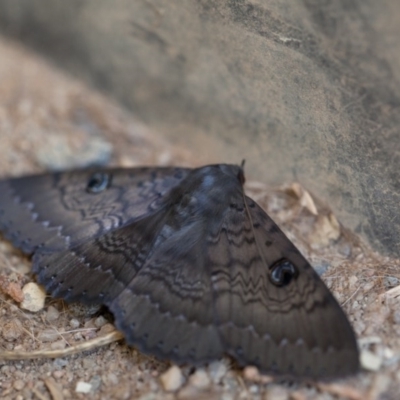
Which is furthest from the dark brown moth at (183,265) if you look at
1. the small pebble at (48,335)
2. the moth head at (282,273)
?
the small pebble at (48,335)

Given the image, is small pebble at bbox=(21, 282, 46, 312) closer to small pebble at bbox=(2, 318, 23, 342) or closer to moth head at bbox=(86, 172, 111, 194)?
small pebble at bbox=(2, 318, 23, 342)

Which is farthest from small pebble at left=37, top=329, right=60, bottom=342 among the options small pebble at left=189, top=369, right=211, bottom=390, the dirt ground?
small pebble at left=189, top=369, right=211, bottom=390

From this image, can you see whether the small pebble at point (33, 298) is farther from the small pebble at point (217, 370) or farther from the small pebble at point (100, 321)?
the small pebble at point (217, 370)

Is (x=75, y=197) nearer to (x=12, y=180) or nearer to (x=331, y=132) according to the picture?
(x=12, y=180)

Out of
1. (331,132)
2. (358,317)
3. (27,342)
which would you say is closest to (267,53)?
(331,132)

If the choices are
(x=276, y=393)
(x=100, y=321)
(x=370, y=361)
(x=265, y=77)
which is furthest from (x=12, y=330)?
(x=265, y=77)

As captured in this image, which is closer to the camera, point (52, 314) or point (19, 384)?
point (19, 384)

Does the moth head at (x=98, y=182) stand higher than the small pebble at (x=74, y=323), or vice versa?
the moth head at (x=98, y=182)

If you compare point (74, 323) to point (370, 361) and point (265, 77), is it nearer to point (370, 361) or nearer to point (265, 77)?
point (370, 361)
